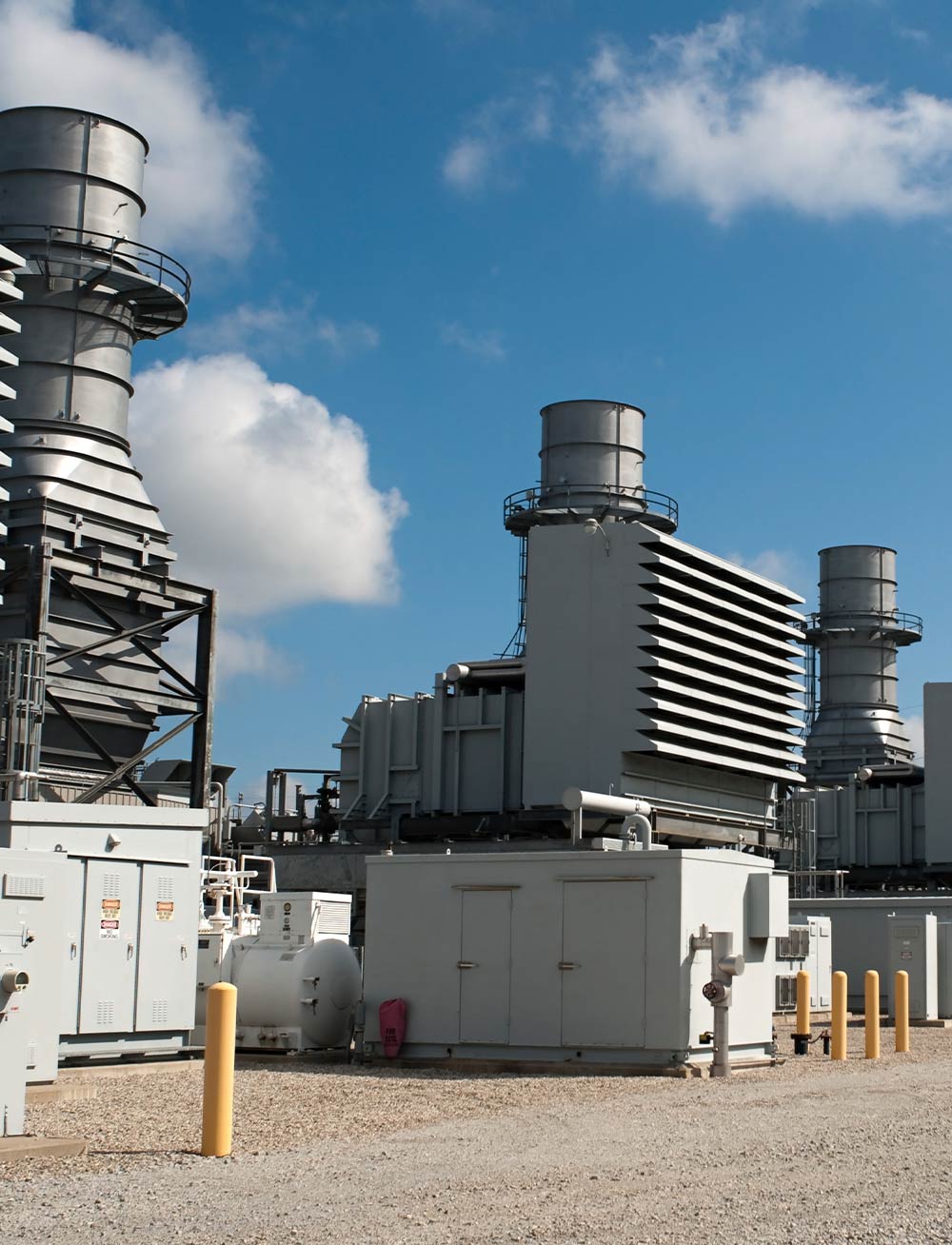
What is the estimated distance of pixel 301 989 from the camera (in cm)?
2100

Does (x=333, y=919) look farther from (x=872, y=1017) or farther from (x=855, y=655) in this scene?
(x=855, y=655)

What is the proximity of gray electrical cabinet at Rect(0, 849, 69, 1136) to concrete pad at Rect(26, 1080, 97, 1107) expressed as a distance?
1.05ft

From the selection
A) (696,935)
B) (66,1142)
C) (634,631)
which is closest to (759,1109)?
(696,935)

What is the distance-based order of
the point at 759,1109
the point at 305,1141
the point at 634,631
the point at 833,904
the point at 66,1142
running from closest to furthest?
1. the point at 66,1142
2. the point at 305,1141
3. the point at 759,1109
4. the point at 833,904
5. the point at 634,631

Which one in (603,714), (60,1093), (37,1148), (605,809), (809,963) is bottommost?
(60,1093)

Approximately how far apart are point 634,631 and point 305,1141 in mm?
28841

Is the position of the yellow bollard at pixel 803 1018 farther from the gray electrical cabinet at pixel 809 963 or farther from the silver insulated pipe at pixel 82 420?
the silver insulated pipe at pixel 82 420

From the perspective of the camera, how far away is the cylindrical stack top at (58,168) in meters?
37.4

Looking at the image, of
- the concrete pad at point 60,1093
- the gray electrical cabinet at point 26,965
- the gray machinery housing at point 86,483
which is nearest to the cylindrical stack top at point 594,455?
the gray machinery housing at point 86,483

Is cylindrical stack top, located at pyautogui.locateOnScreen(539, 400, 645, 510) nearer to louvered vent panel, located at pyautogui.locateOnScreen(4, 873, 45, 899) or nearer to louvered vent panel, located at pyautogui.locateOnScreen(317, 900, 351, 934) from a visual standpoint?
louvered vent panel, located at pyautogui.locateOnScreen(317, 900, 351, 934)

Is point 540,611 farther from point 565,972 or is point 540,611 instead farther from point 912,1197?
point 912,1197

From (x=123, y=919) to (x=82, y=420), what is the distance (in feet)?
69.2

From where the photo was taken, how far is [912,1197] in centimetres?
973

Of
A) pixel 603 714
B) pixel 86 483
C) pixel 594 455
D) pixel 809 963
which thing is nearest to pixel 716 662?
pixel 603 714
